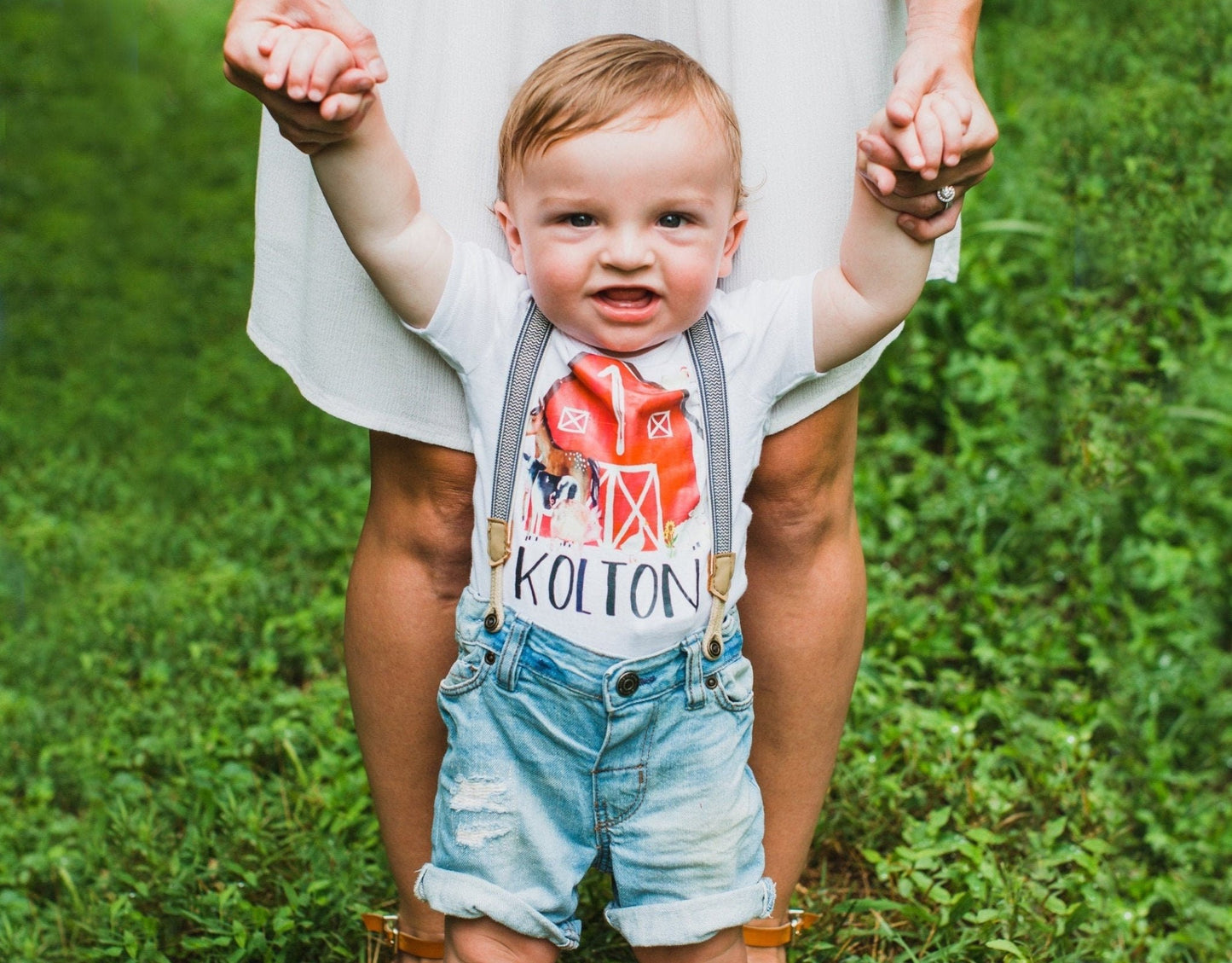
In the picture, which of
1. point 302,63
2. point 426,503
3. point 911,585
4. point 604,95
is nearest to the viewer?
point 302,63

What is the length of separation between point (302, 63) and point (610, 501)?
59 cm

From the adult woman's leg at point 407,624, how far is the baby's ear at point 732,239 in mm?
412

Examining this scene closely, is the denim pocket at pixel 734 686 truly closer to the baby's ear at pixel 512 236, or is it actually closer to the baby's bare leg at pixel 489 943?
the baby's bare leg at pixel 489 943

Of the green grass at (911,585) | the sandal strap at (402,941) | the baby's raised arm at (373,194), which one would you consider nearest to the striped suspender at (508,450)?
the baby's raised arm at (373,194)

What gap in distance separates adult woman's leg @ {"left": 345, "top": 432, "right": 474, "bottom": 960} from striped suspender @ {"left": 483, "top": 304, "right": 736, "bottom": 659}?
7.7 inches

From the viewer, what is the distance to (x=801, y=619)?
2158 mm

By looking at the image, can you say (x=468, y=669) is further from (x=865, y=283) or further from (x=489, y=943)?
(x=865, y=283)

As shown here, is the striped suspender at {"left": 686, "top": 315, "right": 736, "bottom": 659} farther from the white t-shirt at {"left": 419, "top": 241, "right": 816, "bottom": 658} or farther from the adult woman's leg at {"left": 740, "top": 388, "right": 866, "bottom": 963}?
the adult woman's leg at {"left": 740, "top": 388, "right": 866, "bottom": 963}

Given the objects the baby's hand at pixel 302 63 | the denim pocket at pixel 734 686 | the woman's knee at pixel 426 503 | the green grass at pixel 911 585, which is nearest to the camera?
the baby's hand at pixel 302 63

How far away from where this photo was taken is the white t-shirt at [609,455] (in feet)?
5.80

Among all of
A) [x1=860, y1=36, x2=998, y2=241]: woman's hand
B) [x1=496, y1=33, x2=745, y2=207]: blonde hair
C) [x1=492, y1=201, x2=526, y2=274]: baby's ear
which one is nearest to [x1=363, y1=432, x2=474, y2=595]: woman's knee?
[x1=492, y1=201, x2=526, y2=274]: baby's ear

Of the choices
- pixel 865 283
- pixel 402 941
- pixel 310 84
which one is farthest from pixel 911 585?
pixel 310 84

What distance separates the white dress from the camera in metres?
1.89

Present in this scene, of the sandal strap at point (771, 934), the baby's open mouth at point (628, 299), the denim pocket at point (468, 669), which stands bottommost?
the sandal strap at point (771, 934)
